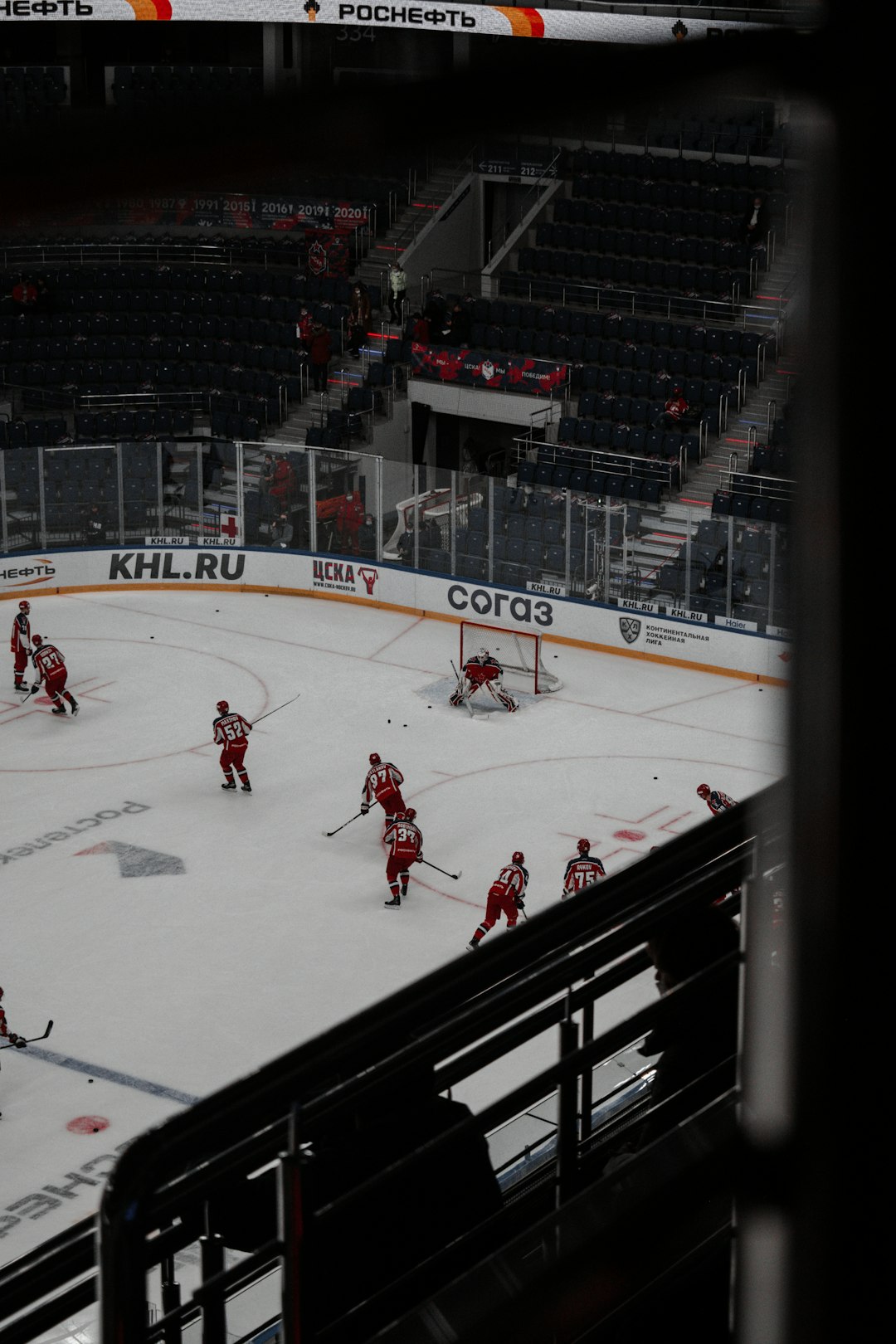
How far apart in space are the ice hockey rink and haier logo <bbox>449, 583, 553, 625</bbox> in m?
0.48

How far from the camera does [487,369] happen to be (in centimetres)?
2659

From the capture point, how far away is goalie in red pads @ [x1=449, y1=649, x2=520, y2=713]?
19.1 metres

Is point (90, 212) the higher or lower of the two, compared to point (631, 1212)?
→ higher

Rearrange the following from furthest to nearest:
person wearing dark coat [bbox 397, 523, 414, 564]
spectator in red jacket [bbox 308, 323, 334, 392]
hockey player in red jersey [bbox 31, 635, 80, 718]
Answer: spectator in red jacket [bbox 308, 323, 334, 392], person wearing dark coat [bbox 397, 523, 414, 564], hockey player in red jersey [bbox 31, 635, 80, 718]

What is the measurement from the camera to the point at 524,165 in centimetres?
3058

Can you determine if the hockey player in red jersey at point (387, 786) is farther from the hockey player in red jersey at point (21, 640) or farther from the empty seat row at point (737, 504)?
the empty seat row at point (737, 504)

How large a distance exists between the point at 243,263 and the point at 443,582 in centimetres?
1010

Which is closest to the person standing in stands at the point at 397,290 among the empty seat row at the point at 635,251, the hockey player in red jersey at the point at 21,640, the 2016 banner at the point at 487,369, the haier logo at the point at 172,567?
the 2016 banner at the point at 487,369

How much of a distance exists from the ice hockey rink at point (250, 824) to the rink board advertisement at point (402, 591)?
0.86 feet

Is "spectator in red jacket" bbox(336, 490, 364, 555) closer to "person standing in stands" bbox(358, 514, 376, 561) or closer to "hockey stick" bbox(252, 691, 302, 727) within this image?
"person standing in stands" bbox(358, 514, 376, 561)

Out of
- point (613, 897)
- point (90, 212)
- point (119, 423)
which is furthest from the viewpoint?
point (119, 423)

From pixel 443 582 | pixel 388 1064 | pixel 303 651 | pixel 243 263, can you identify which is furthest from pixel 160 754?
pixel 388 1064

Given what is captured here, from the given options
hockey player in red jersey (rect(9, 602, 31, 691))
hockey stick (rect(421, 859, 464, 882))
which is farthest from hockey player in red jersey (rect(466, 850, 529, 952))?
hockey player in red jersey (rect(9, 602, 31, 691))

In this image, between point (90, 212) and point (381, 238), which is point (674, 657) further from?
point (90, 212)
